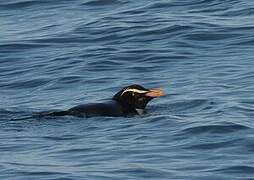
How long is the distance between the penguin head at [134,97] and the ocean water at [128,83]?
174mm

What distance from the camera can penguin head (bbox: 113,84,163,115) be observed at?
15.0m

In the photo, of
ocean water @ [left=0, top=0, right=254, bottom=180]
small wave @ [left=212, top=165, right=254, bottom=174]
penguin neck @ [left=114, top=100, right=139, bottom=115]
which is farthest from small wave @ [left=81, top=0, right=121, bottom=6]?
small wave @ [left=212, top=165, right=254, bottom=174]

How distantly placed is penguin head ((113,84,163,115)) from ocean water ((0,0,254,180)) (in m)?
0.17

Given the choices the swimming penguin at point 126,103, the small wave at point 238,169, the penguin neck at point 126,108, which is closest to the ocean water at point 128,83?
the small wave at point 238,169

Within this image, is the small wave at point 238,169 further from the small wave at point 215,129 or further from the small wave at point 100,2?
the small wave at point 100,2

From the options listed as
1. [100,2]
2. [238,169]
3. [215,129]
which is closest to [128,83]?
[215,129]

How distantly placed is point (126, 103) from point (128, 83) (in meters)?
1.64

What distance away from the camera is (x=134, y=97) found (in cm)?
1496

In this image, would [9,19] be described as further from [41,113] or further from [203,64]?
[41,113]

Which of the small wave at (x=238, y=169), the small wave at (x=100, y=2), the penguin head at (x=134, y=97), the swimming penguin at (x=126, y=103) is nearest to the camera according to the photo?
the small wave at (x=238, y=169)

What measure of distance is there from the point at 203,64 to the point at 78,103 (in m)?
2.63

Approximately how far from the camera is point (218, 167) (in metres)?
11.3

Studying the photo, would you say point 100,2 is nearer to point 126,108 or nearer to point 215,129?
point 126,108

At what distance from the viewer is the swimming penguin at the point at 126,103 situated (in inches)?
561
